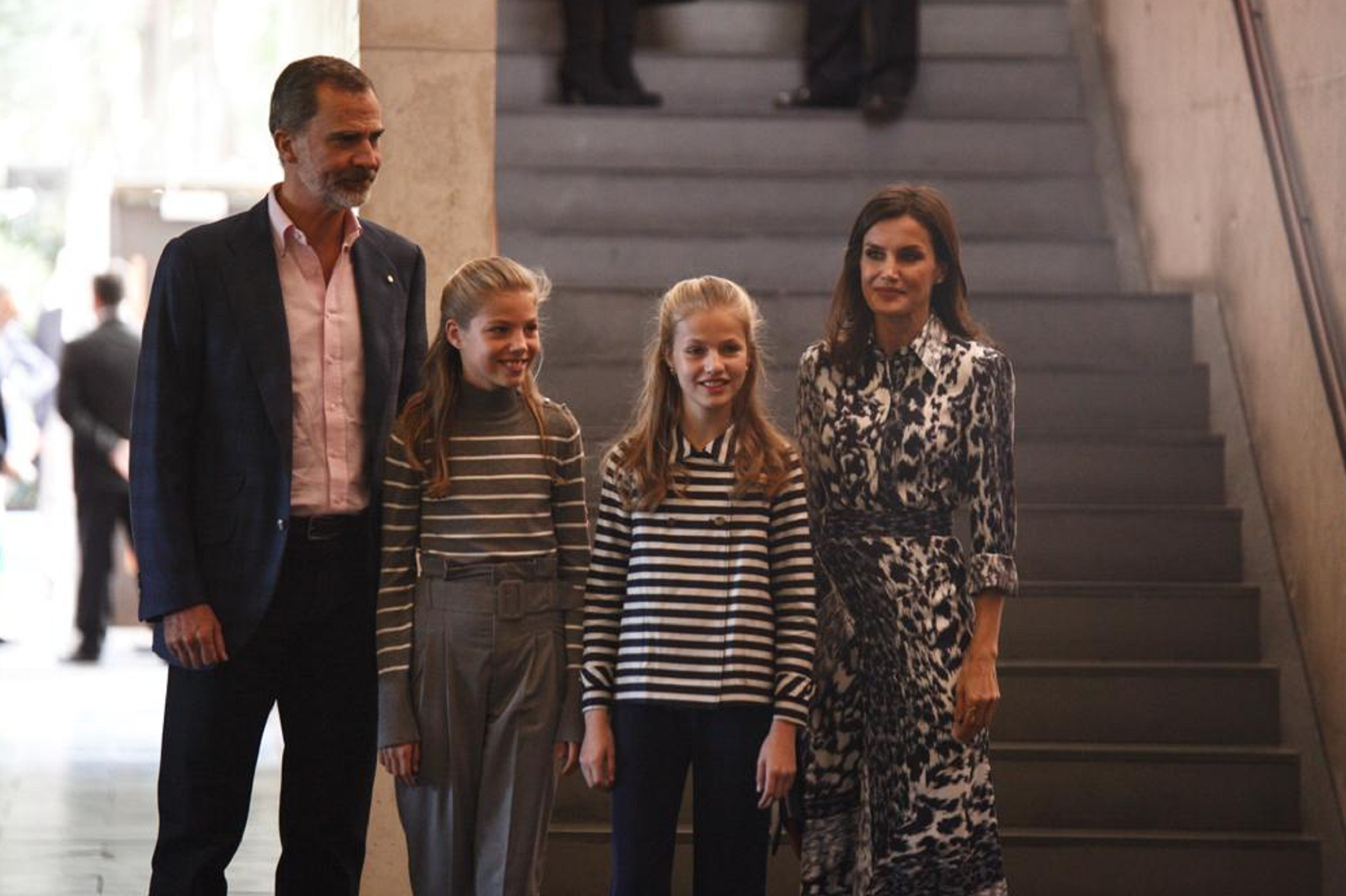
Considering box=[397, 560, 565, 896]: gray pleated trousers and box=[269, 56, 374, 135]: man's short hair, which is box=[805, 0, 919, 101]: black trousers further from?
box=[397, 560, 565, 896]: gray pleated trousers

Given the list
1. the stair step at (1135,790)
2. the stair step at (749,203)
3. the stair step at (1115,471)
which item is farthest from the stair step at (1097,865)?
the stair step at (749,203)

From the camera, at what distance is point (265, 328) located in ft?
10.8

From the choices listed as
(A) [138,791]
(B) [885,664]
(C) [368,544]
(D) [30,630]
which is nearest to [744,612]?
(B) [885,664]

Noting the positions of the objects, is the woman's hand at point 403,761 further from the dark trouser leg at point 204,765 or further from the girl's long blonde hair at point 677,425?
the girl's long blonde hair at point 677,425

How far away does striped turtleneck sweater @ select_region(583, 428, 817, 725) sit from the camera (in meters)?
3.18

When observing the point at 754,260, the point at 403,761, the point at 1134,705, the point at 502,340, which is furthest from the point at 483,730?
the point at 754,260

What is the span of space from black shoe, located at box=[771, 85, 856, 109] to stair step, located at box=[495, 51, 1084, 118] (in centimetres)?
13

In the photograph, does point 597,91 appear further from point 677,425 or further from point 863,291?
point 677,425

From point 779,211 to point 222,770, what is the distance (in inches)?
149

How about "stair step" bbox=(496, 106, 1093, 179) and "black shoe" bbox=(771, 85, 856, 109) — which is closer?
"stair step" bbox=(496, 106, 1093, 179)

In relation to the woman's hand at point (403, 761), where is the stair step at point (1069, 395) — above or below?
above

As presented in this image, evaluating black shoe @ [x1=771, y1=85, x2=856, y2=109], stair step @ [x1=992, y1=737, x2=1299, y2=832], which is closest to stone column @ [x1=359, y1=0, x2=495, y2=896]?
stair step @ [x1=992, y1=737, x2=1299, y2=832]

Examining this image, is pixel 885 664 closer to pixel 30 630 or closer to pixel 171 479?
pixel 171 479

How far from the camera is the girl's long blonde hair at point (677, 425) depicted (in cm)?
322
